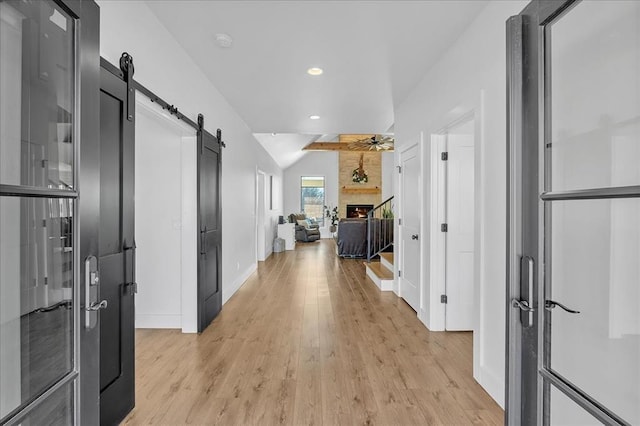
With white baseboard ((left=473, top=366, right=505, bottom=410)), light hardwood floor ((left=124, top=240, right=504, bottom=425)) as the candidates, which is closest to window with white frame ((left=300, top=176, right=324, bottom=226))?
light hardwood floor ((left=124, top=240, right=504, bottom=425))

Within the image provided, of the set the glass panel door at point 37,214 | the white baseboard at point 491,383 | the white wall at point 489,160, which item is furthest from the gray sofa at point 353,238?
the glass panel door at point 37,214

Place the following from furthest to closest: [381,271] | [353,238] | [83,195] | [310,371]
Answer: [353,238]
[381,271]
[310,371]
[83,195]

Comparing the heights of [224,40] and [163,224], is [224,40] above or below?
above

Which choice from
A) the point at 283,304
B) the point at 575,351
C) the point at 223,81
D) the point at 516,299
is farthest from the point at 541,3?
the point at 283,304

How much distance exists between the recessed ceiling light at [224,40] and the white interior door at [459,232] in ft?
7.22

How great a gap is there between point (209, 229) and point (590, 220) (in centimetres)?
331

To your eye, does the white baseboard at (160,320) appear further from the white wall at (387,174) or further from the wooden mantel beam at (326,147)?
the white wall at (387,174)

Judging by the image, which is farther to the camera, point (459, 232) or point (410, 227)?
point (410, 227)

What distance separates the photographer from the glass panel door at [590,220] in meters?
1.03

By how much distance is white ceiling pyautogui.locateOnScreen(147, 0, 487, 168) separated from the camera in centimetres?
236

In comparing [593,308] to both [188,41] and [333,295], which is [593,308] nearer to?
[188,41]

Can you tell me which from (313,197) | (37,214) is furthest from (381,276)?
(313,197)

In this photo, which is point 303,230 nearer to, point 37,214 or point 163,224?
point 163,224

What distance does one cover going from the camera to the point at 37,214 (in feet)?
3.68
